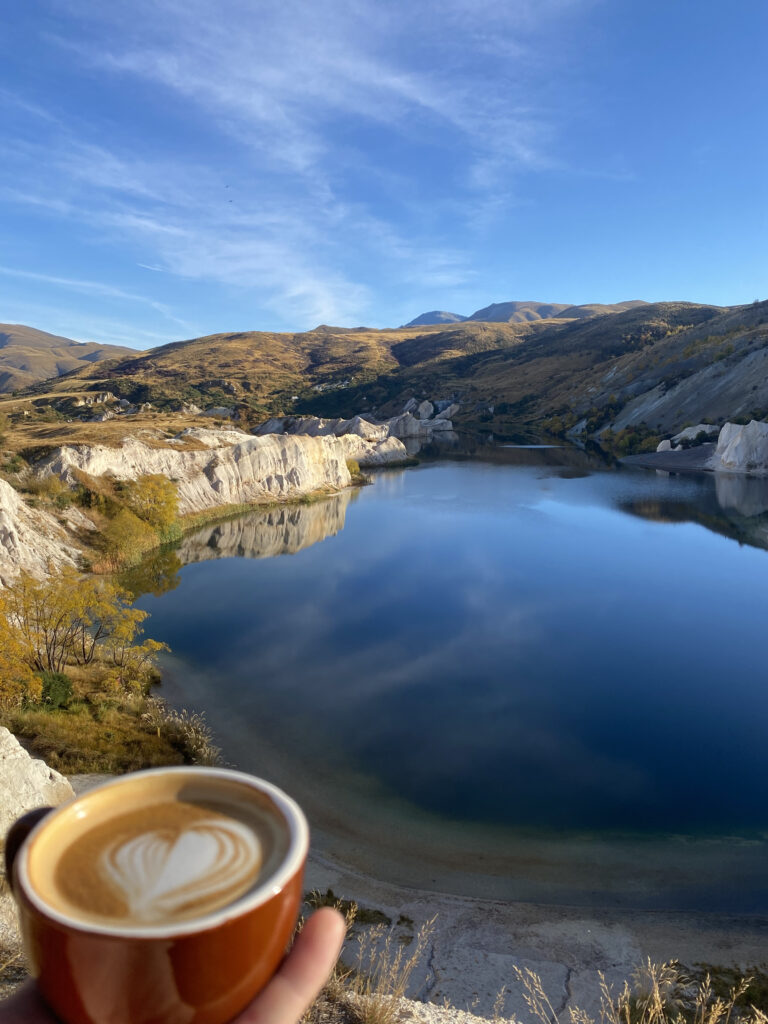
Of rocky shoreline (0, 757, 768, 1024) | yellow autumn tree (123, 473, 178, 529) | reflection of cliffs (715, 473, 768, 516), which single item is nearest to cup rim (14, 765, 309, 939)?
rocky shoreline (0, 757, 768, 1024)

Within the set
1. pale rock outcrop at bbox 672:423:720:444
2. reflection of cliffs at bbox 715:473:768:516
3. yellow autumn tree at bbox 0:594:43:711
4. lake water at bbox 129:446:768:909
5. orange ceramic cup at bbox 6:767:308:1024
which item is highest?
pale rock outcrop at bbox 672:423:720:444

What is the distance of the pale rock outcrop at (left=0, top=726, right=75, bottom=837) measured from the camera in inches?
336

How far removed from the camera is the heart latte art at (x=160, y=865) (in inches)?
68.7

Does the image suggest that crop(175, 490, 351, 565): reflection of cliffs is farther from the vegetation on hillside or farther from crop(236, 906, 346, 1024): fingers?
crop(236, 906, 346, 1024): fingers

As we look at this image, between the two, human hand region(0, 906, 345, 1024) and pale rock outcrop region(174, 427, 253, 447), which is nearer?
human hand region(0, 906, 345, 1024)

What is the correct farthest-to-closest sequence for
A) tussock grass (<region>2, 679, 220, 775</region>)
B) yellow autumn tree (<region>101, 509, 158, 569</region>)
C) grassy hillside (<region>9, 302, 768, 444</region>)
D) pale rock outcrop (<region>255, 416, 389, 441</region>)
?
grassy hillside (<region>9, 302, 768, 444</region>)
pale rock outcrop (<region>255, 416, 389, 441</region>)
yellow autumn tree (<region>101, 509, 158, 569</region>)
tussock grass (<region>2, 679, 220, 775</region>)

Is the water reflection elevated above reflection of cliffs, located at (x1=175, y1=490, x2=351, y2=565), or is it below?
above

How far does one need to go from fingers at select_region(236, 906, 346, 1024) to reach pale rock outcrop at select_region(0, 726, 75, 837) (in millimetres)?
8027

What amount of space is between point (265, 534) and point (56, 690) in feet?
76.6

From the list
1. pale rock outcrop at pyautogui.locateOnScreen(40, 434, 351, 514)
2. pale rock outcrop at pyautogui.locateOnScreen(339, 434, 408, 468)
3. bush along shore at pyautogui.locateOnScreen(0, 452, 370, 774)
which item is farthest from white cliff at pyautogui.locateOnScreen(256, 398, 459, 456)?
bush along shore at pyautogui.locateOnScreen(0, 452, 370, 774)

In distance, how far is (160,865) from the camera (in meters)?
1.89

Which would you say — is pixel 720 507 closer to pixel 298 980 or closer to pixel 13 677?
pixel 13 677

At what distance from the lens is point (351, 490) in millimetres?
56812

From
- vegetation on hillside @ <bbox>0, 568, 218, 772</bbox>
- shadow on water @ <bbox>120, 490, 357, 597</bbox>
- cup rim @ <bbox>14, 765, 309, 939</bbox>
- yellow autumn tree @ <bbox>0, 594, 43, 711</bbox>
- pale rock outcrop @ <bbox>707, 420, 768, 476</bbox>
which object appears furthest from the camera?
pale rock outcrop @ <bbox>707, 420, 768, 476</bbox>
